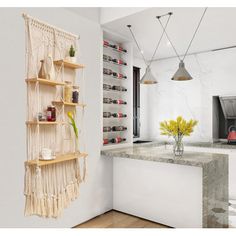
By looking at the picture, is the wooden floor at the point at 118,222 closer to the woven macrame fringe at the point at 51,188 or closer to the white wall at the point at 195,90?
the woven macrame fringe at the point at 51,188

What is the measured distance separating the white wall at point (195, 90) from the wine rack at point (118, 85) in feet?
3.96

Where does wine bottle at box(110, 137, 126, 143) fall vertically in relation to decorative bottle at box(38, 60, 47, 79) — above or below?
below

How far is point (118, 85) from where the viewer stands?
3627mm

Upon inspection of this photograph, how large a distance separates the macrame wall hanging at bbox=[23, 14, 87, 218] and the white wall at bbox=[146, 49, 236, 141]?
7.27 feet

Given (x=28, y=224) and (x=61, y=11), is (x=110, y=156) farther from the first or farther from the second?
(x=61, y=11)

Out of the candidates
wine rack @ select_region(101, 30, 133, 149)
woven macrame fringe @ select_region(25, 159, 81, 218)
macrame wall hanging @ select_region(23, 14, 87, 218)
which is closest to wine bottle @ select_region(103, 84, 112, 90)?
wine rack @ select_region(101, 30, 133, 149)

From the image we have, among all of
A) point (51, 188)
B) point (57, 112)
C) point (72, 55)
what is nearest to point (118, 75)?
point (72, 55)

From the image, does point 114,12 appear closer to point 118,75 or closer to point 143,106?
point 118,75

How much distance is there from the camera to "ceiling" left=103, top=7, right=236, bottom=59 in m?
2.65

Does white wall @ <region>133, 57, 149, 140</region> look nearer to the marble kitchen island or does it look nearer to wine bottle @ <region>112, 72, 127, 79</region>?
wine bottle @ <region>112, 72, 127, 79</region>

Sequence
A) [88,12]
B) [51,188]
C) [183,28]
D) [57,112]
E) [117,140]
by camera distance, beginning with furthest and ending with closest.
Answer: [117,140] < [183,28] < [88,12] < [57,112] < [51,188]

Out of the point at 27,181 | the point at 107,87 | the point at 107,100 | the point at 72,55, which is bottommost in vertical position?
the point at 27,181

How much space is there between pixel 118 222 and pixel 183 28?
8.17ft

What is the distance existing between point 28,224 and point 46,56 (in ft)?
5.25
